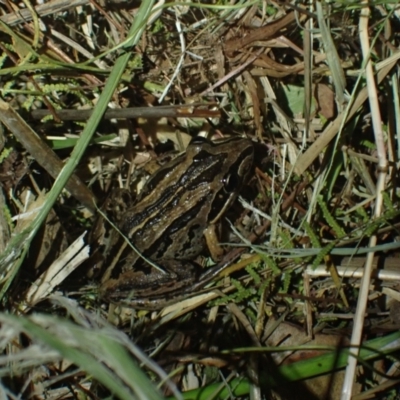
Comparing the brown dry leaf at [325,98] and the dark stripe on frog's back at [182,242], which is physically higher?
the brown dry leaf at [325,98]

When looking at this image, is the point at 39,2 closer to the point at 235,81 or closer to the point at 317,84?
the point at 235,81

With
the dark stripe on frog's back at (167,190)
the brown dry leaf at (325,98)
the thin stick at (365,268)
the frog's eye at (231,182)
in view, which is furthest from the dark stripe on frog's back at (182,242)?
the thin stick at (365,268)

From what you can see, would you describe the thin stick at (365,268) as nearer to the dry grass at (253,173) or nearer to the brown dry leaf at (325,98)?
the dry grass at (253,173)

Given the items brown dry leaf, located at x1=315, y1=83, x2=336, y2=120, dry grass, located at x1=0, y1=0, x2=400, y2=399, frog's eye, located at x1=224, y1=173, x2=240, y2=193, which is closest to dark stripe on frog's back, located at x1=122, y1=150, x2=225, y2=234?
frog's eye, located at x1=224, y1=173, x2=240, y2=193

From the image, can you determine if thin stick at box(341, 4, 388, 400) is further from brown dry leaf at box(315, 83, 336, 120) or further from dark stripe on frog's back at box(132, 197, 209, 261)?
dark stripe on frog's back at box(132, 197, 209, 261)

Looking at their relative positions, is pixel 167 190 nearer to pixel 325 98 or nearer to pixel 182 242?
pixel 182 242

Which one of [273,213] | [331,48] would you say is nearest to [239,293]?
[273,213]
